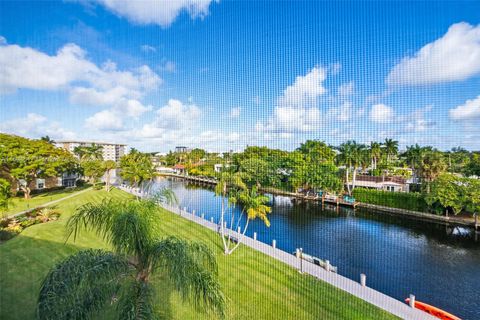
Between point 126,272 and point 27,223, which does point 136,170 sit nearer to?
point 27,223

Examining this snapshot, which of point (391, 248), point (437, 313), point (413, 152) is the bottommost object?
point (391, 248)

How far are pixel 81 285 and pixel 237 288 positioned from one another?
1917 mm

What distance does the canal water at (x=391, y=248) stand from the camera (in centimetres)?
346

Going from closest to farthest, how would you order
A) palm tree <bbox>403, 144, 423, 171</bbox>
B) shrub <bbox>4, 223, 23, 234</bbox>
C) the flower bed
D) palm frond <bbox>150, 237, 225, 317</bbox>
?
palm frond <bbox>150, 237, 225, 317</bbox> < palm tree <bbox>403, 144, 423, 171</bbox> < the flower bed < shrub <bbox>4, 223, 23, 234</bbox>

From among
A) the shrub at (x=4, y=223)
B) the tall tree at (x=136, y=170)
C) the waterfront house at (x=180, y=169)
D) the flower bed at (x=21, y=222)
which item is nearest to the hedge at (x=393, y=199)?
the tall tree at (x=136, y=170)

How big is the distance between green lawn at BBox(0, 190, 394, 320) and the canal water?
114 centimetres

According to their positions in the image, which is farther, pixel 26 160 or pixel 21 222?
pixel 26 160

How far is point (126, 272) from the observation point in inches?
52.1

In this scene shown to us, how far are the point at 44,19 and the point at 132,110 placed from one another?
1047mm

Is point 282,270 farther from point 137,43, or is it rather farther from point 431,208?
point 431,208

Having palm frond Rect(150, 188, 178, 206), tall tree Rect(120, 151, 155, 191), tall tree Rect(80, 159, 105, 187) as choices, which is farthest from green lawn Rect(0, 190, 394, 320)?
tall tree Rect(80, 159, 105, 187)

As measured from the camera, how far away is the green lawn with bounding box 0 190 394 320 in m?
2.22

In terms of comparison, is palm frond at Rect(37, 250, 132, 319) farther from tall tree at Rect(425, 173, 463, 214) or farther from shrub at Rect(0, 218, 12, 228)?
tall tree at Rect(425, 173, 463, 214)

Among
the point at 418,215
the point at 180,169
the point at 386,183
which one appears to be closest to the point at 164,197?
the point at 418,215
